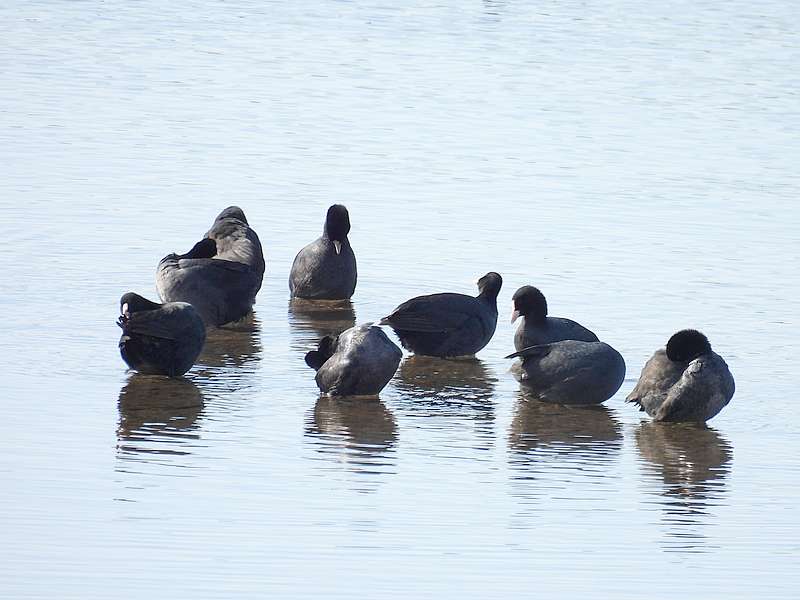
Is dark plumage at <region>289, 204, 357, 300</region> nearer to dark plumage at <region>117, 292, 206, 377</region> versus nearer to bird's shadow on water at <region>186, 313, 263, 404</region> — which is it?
bird's shadow on water at <region>186, 313, 263, 404</region>

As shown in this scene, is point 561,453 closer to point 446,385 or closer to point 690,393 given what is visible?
point 690,393

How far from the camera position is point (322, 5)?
109ft

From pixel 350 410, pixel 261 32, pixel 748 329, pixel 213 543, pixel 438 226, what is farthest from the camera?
pixel 261 32

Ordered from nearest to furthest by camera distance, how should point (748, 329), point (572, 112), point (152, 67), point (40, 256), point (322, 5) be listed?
point (748, 329) < point (40, 256) < point (572, 112) < point (152, 67) < point (322, 5)

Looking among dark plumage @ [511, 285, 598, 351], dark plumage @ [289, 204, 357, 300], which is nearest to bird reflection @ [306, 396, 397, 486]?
dark plumage @ [511, 285, 598, 351]

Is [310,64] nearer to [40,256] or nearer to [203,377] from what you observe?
[40,256]

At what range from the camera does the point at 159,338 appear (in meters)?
10.8

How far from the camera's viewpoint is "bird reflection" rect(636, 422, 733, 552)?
8.56m

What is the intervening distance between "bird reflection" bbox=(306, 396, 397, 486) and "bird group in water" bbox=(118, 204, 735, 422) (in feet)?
0.54

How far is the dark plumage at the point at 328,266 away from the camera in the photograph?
44.1 ft

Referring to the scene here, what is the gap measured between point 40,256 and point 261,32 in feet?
53.3

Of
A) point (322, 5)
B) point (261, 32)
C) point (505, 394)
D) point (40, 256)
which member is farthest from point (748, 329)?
point (322, 5)

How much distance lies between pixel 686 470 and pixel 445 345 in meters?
2.68

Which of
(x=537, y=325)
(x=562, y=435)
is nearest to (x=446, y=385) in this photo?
(x=537, y=325)
